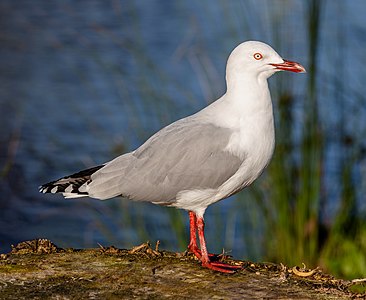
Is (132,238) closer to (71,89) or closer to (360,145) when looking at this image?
(360,145)

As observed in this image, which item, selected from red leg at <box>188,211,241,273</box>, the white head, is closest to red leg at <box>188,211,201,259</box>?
red leg at <box>188,211,241,273</box>

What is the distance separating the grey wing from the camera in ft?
14.3

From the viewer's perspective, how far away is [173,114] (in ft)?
21.7

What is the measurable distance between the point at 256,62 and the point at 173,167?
65cm

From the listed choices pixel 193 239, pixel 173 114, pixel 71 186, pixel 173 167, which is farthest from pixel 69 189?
pixel 173 114

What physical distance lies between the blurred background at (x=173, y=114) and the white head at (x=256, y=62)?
1.36 meters

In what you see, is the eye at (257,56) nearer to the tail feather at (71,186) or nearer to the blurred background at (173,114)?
the tail feather at (71,186)

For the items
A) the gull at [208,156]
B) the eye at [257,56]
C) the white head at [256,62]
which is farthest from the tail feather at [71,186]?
the eye at [257,56]

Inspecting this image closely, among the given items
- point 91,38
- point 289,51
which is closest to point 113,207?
point 289,51

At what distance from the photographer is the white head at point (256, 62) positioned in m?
4.47

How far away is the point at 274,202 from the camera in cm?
596

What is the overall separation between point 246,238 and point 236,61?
1.96 metres

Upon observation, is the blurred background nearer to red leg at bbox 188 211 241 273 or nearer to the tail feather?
the tail feather

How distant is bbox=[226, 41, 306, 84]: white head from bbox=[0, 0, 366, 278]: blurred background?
1.36m
